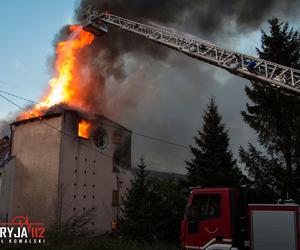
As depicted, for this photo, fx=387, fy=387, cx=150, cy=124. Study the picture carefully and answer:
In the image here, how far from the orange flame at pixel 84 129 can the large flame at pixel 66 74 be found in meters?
2.58

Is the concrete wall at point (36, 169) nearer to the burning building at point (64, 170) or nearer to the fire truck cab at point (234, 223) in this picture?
the burning building at point (64, 170)

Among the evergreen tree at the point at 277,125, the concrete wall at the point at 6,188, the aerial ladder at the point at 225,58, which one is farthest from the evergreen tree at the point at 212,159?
the concrete wall at the point at 6,188

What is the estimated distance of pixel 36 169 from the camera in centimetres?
3559

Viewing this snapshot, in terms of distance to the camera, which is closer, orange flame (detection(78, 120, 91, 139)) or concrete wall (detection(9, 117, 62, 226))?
concrete wall (detection(9, 117, 62, 226))

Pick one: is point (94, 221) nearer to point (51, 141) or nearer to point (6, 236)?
point (51, 141)

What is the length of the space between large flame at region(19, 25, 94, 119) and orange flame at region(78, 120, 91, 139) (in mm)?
2577

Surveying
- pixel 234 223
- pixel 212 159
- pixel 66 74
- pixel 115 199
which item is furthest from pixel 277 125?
pixel 115 199

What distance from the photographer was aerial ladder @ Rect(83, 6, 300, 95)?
15.5 metres

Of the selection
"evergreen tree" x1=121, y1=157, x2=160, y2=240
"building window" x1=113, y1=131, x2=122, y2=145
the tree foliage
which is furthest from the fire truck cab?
"building window" x1=113, y1=131, x2=122, y2=145

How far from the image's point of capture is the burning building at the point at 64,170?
3394 centimetres

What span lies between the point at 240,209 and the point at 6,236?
26.7 feet

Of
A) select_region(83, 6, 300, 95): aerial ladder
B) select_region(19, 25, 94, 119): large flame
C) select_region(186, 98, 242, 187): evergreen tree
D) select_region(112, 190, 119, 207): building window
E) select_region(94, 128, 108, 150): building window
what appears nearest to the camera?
select_region(83, 6, 300, 95): aerial ladder

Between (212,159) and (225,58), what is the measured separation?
8.83 meters

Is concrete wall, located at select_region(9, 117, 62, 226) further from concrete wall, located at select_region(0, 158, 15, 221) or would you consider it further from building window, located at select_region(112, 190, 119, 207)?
building window, located at select_region(112, 190, 119, 207)
